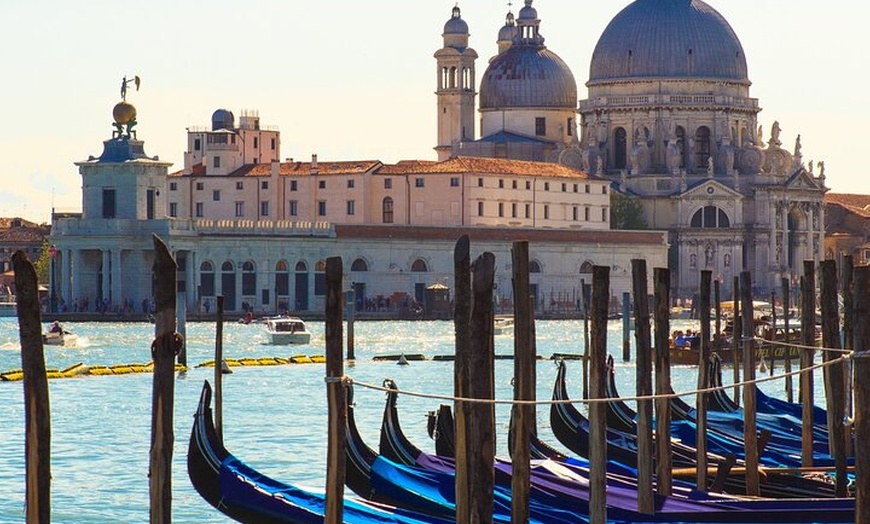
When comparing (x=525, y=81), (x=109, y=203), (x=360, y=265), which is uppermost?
(x=525, y=81)

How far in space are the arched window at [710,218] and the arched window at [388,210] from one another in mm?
18352

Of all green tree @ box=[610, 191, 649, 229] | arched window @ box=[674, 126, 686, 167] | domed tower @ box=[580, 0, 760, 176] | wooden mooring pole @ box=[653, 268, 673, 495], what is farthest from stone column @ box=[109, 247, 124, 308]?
wooden mooring pole @ box=[653, 268, 673, 495]

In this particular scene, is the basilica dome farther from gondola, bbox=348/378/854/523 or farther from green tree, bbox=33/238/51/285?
gondola, bbox=348/378/854/523

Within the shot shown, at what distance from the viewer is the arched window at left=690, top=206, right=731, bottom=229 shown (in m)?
98.9

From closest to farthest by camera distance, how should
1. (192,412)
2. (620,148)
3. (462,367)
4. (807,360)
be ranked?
(462,367), (807,360), (192,412), (620,148)

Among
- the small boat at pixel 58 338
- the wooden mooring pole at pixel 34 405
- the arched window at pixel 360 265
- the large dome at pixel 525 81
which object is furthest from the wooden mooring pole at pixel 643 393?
the large dome at pixel 525 81

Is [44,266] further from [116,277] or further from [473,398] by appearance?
[473,398]

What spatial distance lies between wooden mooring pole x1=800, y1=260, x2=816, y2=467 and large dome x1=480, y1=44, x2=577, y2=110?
79.1 meters

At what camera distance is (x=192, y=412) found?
114ft

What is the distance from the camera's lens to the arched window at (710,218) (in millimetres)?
98875

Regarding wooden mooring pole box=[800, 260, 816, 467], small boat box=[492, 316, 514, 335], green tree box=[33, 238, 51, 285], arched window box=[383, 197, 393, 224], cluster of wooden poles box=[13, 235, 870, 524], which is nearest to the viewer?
cluster of wooden poles box=[13, 235, 870, 524]

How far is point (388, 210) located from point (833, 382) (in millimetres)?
63121

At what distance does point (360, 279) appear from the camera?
78.9 m

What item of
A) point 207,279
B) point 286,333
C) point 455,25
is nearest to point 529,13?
point 455,25
